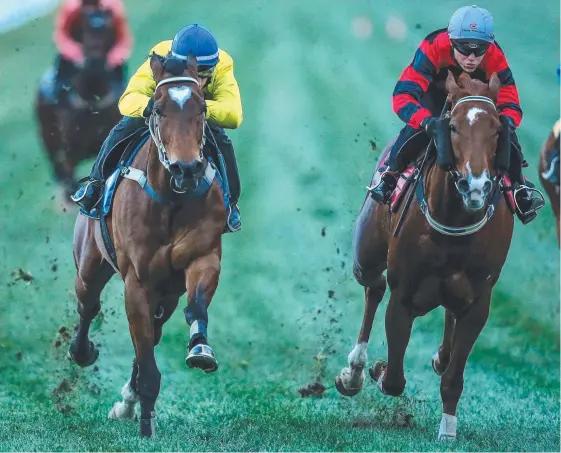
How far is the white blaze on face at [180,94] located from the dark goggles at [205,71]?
506 mm

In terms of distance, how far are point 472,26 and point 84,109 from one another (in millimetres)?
5598

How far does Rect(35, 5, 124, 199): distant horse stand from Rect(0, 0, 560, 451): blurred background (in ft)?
0.46

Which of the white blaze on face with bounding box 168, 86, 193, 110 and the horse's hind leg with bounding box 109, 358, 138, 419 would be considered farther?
the horse's hind leg with bounding box 109, 358, 138, 419

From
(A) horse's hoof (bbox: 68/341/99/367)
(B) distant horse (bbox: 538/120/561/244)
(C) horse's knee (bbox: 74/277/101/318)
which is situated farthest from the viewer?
(A) horse's hoof (bbox: 68/341/99/367)

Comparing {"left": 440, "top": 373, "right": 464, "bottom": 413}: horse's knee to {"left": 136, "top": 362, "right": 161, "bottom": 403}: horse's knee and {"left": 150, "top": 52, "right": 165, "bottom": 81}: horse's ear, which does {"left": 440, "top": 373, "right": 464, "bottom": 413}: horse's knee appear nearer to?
{"left": 136, "top": 362, "right": 161, "bottom": 403}: horse's knee

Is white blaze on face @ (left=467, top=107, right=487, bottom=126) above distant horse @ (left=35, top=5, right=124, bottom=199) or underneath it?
underneath

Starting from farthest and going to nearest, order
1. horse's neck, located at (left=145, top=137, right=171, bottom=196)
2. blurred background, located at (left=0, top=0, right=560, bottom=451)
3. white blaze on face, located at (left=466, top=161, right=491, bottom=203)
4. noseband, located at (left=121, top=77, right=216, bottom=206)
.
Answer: blurred background, located at (left=0, top=0, right=560, bottom=451) → horse's neck, located at (left=145, top=137, right=171, bottom=196) → noseband, located at (left=121, top=77, right=216, bottom=206) → white blaze on face, located at (left=466, top=161, right=491, bottom=203)

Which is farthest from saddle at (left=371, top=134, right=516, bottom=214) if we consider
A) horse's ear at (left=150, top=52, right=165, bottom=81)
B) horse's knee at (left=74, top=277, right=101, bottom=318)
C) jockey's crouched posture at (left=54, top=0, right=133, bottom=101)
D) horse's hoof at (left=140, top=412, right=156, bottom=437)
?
jockey's crouched posture at (left=54, top=0, right=133, bottom=101)

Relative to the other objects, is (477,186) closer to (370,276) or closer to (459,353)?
(459,353)

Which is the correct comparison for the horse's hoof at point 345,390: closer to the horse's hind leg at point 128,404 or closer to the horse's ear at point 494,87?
the horse's hind leg at point 128,404

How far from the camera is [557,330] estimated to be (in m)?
13.3

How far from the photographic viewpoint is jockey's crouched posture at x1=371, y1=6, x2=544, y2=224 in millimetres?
8594


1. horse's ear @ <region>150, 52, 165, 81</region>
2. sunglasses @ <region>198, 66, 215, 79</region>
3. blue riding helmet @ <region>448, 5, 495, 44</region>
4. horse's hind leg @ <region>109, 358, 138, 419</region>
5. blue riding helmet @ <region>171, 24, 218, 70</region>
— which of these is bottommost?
horse's hind leg @ <region>109, 358, 138, 419</region>

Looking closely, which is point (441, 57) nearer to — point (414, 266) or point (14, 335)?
point (414, 266)
